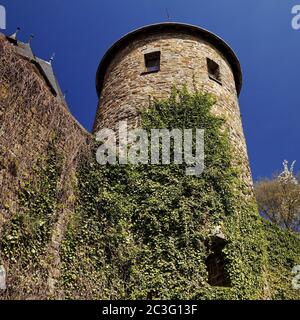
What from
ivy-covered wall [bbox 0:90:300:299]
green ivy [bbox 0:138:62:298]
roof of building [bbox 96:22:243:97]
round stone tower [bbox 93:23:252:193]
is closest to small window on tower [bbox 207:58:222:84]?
round stone tower [bbox 93:23:252:193]

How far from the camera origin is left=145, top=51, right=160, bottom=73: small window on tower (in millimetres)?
10943

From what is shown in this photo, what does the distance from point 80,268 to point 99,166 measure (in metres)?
2.24

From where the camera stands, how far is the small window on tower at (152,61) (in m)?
10.9

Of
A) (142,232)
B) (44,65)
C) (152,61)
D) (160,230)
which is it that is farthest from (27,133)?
(44,65)

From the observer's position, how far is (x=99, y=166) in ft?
26.6

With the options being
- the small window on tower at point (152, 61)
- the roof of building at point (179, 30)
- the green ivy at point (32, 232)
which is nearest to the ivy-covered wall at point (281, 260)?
the green ivy at point (32, 232)

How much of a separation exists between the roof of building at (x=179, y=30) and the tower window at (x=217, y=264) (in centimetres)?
647

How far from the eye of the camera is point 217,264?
25.1 ft

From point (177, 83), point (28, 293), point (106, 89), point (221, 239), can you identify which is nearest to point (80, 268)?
point (28, 293)

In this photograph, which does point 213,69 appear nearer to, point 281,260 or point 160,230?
point 281,260

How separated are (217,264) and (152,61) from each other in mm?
6016

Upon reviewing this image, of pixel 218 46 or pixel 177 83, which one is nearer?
pixel 177 83
